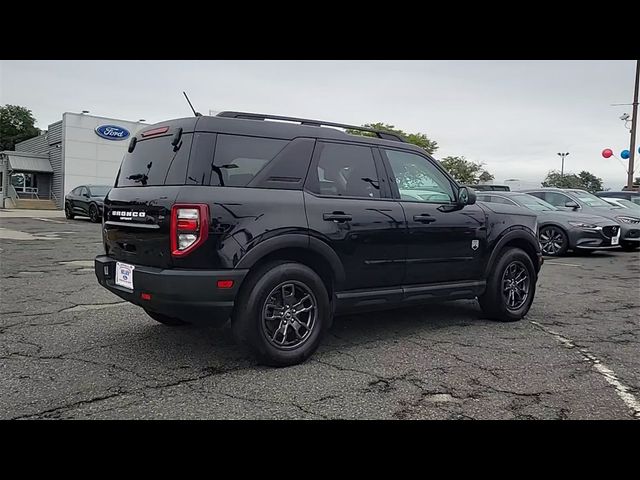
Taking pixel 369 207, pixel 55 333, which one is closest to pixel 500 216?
pixel 369 207

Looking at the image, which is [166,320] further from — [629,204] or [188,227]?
[629,204]

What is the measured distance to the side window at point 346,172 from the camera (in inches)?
181

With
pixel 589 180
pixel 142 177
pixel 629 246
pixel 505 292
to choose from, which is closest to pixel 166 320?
pixel 142 177

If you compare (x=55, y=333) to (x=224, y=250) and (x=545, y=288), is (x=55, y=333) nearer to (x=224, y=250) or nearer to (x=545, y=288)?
(x=224, y=250)

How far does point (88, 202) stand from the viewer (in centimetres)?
2097

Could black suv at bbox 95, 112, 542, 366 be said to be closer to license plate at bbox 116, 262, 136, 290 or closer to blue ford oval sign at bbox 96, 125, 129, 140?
license plate at bbox 116, 262, 136, 290

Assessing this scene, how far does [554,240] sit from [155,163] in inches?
415

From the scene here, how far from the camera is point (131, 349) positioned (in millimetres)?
4559

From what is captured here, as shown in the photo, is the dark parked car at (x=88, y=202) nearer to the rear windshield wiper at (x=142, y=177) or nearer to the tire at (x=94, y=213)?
the tire at (x=94, y=213)

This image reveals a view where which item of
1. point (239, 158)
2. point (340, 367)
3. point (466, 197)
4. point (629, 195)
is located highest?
point (629, 195)

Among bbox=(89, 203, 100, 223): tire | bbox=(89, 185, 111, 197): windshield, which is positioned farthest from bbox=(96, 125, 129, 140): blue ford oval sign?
bbox=(89, 203, 100, 223): tire

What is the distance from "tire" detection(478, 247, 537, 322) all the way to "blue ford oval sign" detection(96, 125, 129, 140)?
3307cm
